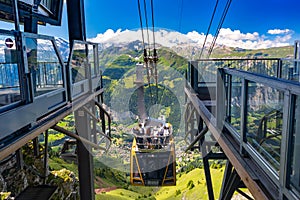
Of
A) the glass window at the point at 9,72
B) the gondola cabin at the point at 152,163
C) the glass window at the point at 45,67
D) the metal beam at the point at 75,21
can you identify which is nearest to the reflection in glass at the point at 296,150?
the glass window at the point at 9,72

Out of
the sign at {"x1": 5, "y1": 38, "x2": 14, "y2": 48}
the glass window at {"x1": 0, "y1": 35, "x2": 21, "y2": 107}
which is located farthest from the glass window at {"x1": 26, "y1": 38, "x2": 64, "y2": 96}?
the sign at {"x1": 5, "y1": 38, "x2": 14, "y2": 48}

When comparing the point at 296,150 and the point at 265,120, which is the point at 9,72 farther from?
the point at 296,150

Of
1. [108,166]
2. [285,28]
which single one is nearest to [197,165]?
[108,166]

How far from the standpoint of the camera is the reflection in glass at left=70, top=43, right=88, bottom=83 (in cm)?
353

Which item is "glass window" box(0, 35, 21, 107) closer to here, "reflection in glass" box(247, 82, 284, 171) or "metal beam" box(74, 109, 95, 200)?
"reflection in glass" box(247, 82, 284, 171)

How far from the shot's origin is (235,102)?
2.00 meters

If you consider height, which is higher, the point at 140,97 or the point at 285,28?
the point at 285,28

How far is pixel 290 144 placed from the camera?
3.53 ft

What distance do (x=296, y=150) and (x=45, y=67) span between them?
2.70m

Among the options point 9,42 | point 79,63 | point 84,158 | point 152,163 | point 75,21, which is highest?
point 75,21

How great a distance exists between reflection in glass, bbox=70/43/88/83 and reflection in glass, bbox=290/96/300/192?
2925mm

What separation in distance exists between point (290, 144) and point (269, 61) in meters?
3.95

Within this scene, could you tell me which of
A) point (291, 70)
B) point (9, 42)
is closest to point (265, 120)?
point (9, 42)

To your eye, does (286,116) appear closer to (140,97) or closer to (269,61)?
(269,61)
